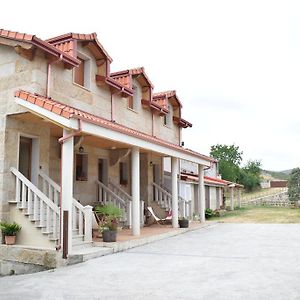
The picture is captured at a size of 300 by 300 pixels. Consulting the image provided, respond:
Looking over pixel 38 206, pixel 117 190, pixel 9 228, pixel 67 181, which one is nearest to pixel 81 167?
pixel 117 190

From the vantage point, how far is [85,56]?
13070 millimetres

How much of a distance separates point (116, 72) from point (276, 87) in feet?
31.0

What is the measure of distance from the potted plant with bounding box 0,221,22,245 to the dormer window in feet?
18.0

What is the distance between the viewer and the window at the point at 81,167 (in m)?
13.7

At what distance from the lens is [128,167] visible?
16922 millimetres

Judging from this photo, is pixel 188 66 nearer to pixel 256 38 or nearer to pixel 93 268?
pixel 256 38

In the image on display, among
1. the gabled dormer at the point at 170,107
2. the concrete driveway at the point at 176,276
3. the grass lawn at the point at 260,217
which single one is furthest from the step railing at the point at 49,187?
the grass lawn at the point at 260,217

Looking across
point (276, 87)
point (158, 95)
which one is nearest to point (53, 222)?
point (158, 95)

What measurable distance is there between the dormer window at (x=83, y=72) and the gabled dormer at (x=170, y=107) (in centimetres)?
564

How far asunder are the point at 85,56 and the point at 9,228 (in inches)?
261

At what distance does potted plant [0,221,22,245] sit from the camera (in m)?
9.64

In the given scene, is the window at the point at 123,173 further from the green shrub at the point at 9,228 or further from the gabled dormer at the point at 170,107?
the green shrub at the point at 9,228

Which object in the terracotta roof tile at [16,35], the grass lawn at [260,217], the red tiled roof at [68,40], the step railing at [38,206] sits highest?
the red tiled roof at [68,40]

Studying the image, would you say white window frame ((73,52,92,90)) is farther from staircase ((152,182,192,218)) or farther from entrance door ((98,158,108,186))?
staircase ((152,182,192,218))
